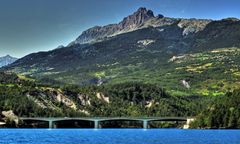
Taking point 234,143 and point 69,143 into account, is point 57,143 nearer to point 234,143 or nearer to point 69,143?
point 69,143

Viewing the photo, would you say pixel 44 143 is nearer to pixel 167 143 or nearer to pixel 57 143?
pixel 57 143

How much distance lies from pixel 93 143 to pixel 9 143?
15.8 m

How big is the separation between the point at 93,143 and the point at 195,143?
773 inches

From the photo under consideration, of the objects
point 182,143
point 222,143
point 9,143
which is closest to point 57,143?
point 9,143

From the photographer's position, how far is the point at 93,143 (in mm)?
107562

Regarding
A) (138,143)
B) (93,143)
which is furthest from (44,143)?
(138,143)

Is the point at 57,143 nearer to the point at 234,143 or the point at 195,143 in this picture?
the point at 195,143

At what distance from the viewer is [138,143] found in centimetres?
10969

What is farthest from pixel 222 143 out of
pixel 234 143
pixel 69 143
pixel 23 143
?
pixel 23 143

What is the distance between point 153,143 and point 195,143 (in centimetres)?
815

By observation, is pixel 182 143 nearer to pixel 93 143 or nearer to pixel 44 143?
pixel 93 143

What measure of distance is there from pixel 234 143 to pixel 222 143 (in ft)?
7.63

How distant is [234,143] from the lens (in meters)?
105

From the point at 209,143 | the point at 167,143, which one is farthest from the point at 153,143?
the point at 209,143
